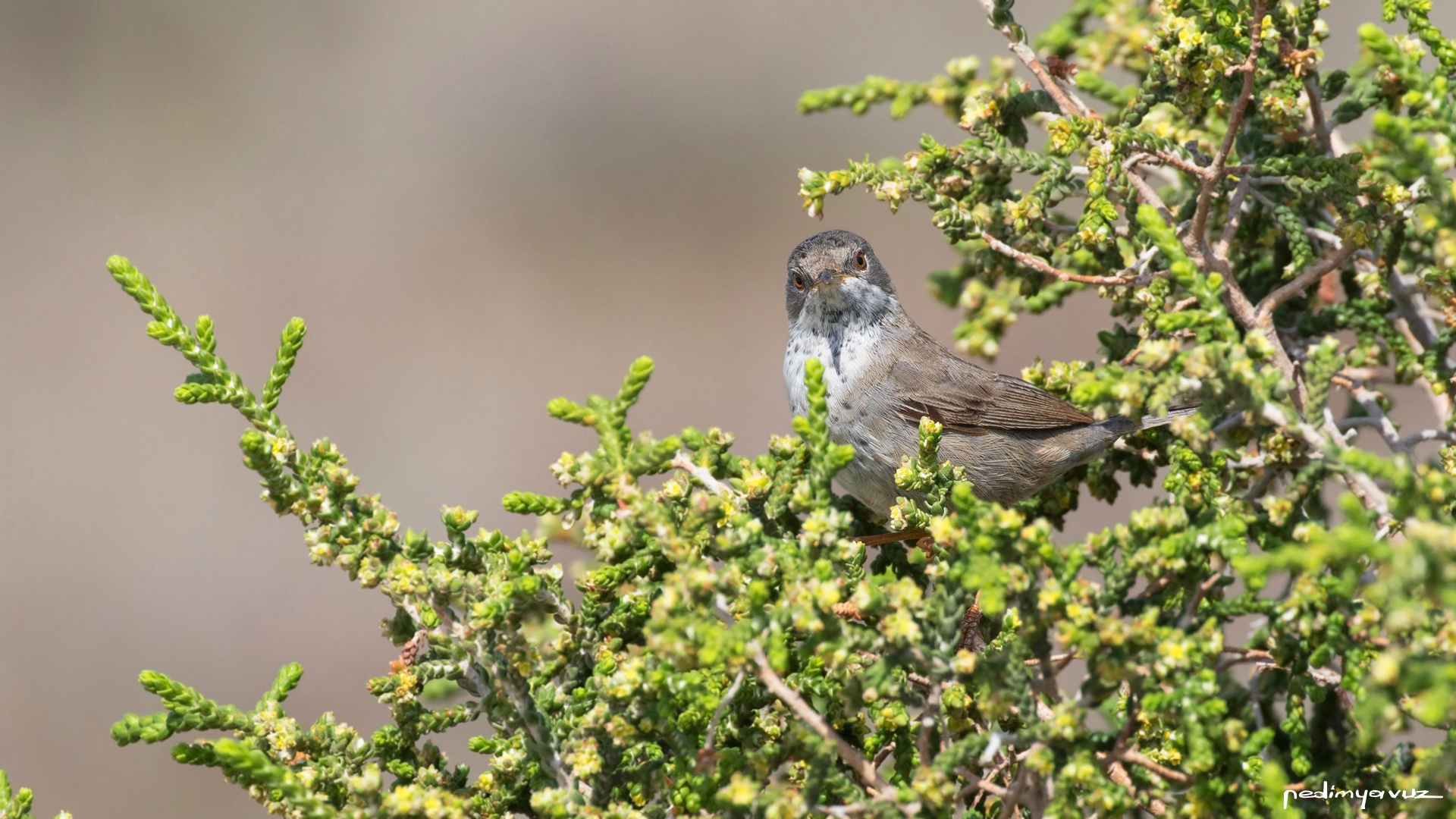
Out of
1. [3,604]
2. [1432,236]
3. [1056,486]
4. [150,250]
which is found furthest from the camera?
[150,250]

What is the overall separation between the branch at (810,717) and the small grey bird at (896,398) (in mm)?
1965

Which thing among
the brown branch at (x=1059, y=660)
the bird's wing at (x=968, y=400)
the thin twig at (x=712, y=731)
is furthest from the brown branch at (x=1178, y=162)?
the thin twig at (x=712, y=731)

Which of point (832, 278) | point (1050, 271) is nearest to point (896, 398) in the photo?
point (832, 278)

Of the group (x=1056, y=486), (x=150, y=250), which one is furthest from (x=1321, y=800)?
(x=150, y=250)

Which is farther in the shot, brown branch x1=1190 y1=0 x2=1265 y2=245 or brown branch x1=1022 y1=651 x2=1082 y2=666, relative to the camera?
brown branch x1=1190 y1=0 x2=1265 y2=245

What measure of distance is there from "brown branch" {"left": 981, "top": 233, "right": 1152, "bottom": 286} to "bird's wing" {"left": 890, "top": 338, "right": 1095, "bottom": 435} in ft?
3.31

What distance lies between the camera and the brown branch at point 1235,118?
2.95 m

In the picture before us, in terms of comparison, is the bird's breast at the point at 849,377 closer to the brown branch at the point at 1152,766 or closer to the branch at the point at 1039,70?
the branch at the point at 1039,70

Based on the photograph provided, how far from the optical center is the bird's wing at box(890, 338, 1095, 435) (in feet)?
14.6

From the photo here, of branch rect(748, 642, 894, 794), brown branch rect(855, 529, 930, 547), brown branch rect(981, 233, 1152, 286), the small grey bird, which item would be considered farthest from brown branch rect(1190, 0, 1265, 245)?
branch rect(748, 642, 894, 794)

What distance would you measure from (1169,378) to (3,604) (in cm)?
1115

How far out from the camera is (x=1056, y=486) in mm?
4184

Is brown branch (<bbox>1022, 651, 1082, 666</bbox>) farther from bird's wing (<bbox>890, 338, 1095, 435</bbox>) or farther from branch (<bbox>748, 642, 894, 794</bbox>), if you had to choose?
bird's wing (<bbox>890, 338, 1095, 435</bbox>)

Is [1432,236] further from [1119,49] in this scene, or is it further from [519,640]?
[519,640]
